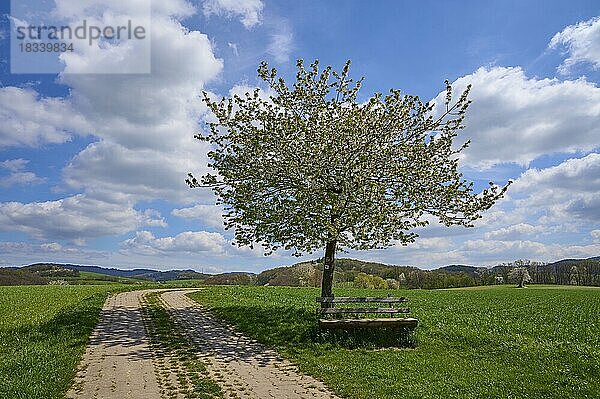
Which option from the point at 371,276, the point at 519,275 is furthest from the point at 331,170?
the point at 519,275

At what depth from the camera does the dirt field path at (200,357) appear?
31.7ft

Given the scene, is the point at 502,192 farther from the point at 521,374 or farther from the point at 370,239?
the point at 521,374

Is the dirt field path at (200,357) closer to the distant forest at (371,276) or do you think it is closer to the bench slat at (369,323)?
the bench slat at (369,323)

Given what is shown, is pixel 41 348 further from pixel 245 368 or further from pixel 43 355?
pixel 245 368

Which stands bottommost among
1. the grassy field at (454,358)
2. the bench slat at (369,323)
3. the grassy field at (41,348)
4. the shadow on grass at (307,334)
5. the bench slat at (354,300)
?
the grassy field at (454,358)

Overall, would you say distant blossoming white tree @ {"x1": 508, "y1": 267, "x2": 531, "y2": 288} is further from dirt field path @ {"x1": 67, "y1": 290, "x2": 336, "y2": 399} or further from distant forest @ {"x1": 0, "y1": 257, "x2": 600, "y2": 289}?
dirt field path @ {"x1": 67, "y1": 290, "x2": 336, "y2": 399}

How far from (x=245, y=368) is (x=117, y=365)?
3.02 meters

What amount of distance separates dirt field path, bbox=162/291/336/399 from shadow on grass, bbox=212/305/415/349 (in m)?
A: 0.65

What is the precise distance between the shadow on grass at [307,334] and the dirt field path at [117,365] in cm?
359

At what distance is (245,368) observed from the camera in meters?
11.8

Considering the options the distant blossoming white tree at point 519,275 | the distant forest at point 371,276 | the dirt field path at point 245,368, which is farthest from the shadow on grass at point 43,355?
the distant blossoming white tree at point 519,275

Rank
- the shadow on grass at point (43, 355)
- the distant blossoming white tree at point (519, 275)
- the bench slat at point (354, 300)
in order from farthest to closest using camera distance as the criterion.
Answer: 1. the distant blossoming white tree at point (519, 275)
2. the bench slat at point (354, 300)
3. the shadow on grass at point (43, 355)

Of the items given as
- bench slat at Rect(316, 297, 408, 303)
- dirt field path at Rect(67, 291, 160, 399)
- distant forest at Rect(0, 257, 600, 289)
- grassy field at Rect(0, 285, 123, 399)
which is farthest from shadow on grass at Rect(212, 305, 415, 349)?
distant forest at Rect(0, 257, 600, 289)

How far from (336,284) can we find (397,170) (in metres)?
40.1
